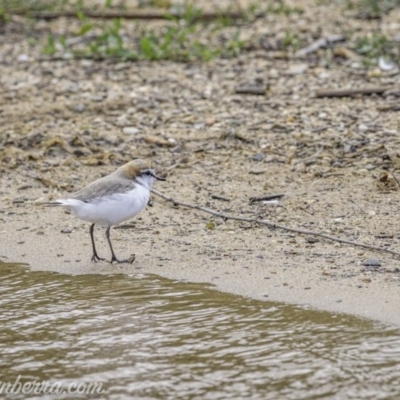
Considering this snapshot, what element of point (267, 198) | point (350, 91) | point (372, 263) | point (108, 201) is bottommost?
point (372, 263)

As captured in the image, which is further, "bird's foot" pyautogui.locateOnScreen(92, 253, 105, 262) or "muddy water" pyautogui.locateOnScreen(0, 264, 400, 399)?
"bird's foot" pyautogui.locateOnScreen(92, 253, 105, 262)

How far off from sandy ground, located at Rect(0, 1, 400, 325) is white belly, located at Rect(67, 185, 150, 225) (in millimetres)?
377

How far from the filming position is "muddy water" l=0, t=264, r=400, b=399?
489cm

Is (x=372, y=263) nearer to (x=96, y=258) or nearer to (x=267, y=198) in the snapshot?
(x=267, y=198)

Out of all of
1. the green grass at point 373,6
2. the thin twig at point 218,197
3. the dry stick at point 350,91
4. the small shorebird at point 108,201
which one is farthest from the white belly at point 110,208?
the green grass at point 373,6

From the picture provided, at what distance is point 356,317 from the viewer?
18.3 ft

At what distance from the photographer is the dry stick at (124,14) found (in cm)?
1253

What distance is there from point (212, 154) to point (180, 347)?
375cm

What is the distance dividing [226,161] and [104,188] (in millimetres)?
2254

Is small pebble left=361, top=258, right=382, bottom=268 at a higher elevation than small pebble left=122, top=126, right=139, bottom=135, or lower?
lower

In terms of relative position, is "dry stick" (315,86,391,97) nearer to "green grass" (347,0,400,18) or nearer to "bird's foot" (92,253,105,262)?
"green grass" (347,0,400,18)

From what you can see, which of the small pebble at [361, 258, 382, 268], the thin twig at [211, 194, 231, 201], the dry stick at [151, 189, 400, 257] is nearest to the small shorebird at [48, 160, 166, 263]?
the dry stick at [151, 189, 400, 257]

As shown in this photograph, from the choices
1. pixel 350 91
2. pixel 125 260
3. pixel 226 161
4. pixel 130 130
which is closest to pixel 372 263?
pixel 125 260

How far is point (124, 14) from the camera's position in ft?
42.3
